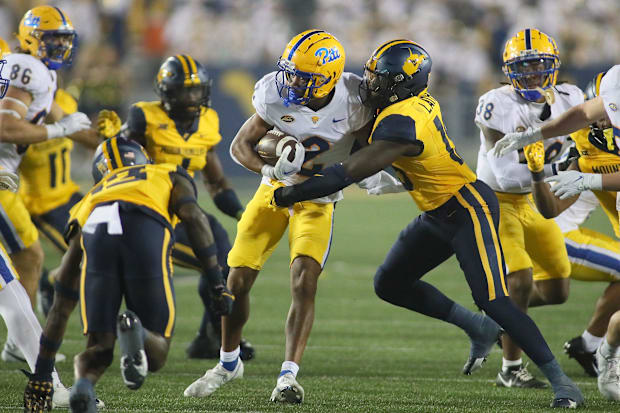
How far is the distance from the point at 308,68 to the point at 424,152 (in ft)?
2.21

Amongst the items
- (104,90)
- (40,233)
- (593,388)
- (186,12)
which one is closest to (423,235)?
(593,388)

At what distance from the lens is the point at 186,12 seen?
55.4 feet

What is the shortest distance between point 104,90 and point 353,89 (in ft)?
38.3

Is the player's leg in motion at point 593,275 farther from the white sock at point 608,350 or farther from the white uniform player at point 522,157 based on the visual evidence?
the white sock at point 608,350

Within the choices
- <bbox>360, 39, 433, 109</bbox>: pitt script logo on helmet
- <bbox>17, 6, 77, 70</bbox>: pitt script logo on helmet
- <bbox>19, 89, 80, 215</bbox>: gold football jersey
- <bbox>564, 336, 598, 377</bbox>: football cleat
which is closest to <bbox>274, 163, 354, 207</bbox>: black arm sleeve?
<bbox>360, 39, 433, 109</bbox>: pitt script logo on helmet

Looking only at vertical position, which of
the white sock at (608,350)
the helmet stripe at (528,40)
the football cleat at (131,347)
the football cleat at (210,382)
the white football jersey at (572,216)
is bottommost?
the football cleat at (210,382)

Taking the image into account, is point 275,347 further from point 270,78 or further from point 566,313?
point 566,313

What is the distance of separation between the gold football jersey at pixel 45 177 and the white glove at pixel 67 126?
1.92ft

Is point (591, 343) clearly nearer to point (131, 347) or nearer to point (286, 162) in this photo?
point (286, 162)

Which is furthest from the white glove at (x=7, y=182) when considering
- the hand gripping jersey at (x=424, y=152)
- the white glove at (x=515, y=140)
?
the white glove at (x=515, y=140)

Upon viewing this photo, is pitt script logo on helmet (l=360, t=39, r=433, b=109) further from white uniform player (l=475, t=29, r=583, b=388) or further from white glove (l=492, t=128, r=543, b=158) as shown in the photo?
white uniform player (l=475, t=29, r=583, b=388)

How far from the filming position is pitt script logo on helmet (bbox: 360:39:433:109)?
420 cm

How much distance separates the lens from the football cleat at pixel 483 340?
4234mm

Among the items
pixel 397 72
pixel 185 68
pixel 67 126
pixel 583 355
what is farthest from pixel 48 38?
pixel 583 355
